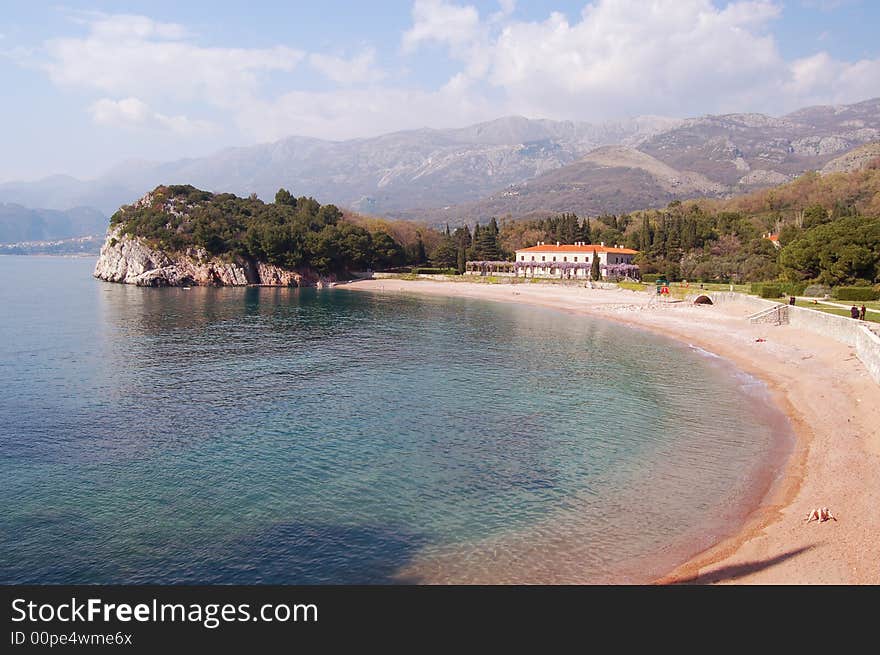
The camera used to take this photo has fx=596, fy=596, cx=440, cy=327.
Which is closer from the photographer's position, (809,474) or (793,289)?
(809,474)

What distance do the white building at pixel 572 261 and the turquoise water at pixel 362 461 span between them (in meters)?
61.7

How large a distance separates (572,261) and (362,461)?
91.3m

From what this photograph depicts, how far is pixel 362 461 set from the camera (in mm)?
18703

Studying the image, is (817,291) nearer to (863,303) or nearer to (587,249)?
(863,303)

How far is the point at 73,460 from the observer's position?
18.3 m

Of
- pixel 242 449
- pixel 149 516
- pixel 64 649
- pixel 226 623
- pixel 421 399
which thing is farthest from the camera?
pixel 421 399

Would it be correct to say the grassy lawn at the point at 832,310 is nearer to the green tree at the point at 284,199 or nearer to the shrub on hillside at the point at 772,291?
the shrub on hillside at the point at 772,291

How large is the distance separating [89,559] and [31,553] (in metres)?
1.36

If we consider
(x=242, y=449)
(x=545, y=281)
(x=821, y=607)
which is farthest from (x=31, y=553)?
(x=545, y=281)

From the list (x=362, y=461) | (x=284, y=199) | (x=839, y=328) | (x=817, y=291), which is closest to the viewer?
(x=362, y=461)

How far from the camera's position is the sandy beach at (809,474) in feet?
38.3

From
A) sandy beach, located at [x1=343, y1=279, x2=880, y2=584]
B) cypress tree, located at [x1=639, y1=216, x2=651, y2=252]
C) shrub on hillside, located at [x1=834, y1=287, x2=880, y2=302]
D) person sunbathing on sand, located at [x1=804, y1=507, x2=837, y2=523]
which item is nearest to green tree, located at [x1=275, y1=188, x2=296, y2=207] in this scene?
cypress tree, located at [x1=639, y1=216, x2=651, y2=252]

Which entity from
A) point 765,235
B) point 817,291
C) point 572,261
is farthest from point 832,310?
point 572,261

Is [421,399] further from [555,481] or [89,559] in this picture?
[89,559]
